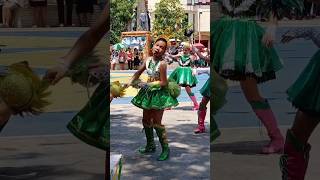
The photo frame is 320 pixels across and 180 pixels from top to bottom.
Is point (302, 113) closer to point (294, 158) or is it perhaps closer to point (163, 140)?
point (294, 158)

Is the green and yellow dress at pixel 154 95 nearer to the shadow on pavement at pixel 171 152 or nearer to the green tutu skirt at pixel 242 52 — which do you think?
the shadow on pavement at pixel 171 152

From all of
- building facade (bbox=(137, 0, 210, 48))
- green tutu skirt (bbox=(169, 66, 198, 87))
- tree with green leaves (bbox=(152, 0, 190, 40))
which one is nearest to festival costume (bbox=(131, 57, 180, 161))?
green tutu skirt (bbox=(169, 66, 198, 87))

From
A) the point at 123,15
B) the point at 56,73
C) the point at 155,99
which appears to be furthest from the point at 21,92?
the point at 123,15

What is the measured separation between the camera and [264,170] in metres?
2.88

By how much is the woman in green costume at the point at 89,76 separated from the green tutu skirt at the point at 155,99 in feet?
9.85

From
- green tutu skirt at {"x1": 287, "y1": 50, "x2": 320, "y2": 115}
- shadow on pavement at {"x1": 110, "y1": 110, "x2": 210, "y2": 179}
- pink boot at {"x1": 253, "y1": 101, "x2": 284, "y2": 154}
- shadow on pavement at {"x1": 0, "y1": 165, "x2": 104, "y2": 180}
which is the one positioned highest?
green tutu skirt at {"x1": 287, "y1": 50, "x2": 320, "y2": 115}

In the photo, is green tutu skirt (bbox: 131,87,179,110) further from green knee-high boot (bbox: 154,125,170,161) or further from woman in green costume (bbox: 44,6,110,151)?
woman in green costume (bbox: 44,6,110,151)

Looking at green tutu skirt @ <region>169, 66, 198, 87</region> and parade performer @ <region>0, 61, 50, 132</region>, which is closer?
parade performer @ <region>0, 61, 50, 132</region>

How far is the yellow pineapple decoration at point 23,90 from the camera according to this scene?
8.96 feet

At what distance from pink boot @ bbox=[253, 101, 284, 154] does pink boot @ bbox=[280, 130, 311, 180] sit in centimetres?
4

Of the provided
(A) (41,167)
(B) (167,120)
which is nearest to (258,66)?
(A) (41,167)

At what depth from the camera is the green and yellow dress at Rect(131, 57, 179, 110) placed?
5.83 meters

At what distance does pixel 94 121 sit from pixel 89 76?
0.27 metres

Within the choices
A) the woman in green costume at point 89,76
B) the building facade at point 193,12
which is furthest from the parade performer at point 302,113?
the building facade at point 193,12
